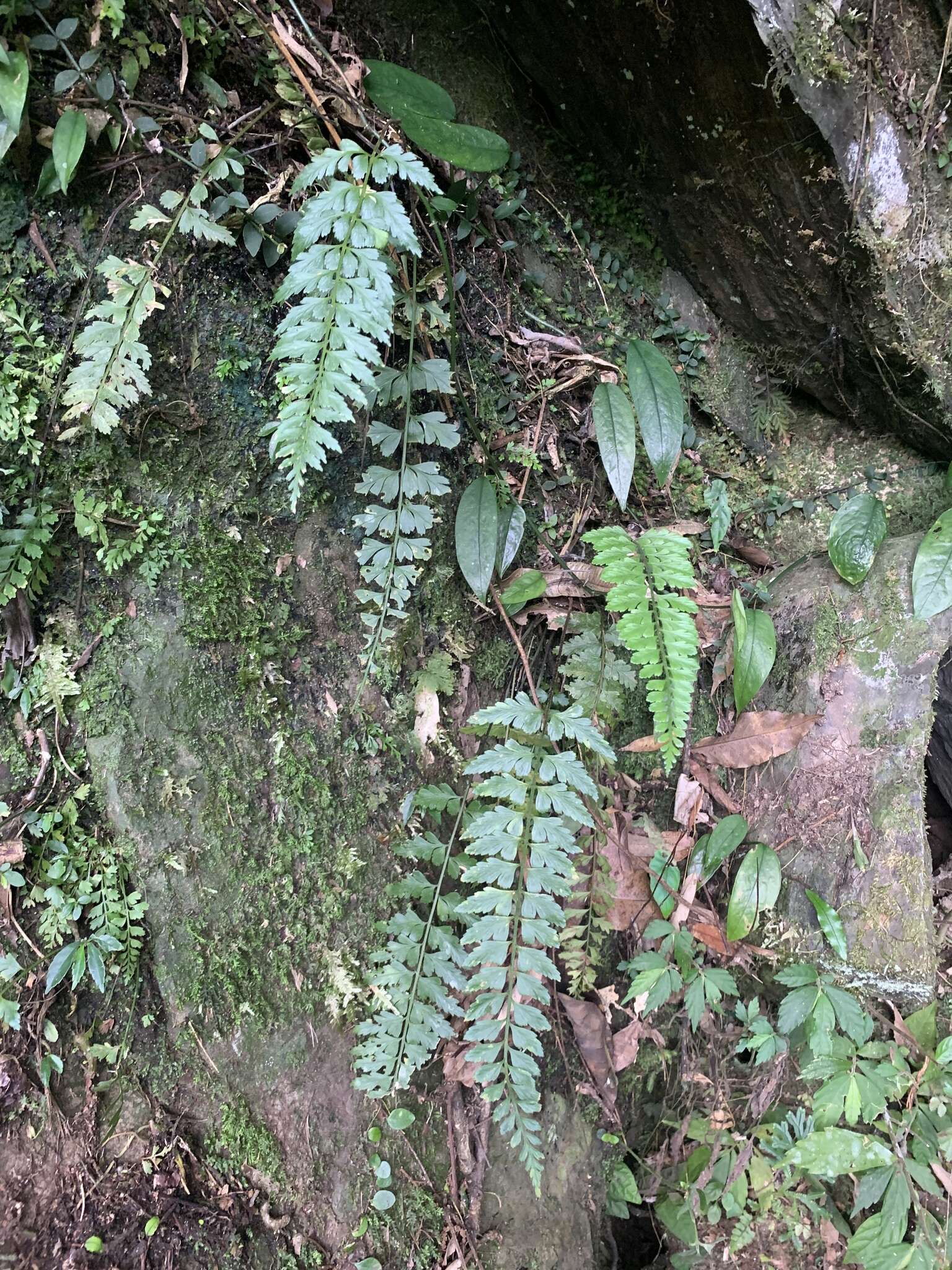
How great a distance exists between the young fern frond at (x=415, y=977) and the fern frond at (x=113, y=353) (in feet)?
4.34

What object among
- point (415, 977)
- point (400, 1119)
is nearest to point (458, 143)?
point (415, 977)

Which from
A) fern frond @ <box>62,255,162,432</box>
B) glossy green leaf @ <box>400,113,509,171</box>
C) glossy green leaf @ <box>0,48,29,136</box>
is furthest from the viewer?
glossy green leaf @ <box>400,113,509,171</box>

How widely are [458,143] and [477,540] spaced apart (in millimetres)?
1158

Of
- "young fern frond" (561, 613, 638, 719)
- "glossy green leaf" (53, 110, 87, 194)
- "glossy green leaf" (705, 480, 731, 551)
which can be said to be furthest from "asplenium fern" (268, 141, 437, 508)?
"glossy green leaf" (705, 480, 731, 551)

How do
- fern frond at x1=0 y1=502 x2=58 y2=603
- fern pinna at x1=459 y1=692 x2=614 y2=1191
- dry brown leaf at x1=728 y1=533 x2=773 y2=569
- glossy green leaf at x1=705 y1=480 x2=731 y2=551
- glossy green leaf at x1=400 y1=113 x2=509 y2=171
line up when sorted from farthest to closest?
dry brown leaf at x1=728 y1=533 x2=773 y2=569 < glossy green leaf at x1=705 y1=480 x2=731 y2=551 < glossy green leaf at x1=400 y1=113 x2=509 y2=171 < fern pinna at x1=459 y1=692 x2=614 y2=1191 < fern frond at x1=0 y1=502 x2=58 y2=603

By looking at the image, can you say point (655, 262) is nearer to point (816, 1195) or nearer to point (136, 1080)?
point (136, 1080)

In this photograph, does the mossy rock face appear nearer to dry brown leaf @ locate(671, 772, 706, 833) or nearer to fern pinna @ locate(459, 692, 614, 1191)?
dry brown leaf @ locate(671, 772, 706, 833)

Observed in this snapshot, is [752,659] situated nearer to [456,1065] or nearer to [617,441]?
[617,441]

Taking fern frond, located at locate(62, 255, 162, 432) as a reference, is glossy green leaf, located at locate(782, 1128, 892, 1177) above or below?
below

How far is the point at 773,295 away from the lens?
2656mm

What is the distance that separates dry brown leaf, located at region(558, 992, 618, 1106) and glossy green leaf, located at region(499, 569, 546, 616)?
1.33 metres

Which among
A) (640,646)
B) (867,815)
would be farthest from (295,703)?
(867,815)

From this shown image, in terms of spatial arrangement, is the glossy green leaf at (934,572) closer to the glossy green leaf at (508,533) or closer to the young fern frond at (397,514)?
the glossy green leaf at (508,533)

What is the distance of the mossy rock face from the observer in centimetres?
249
